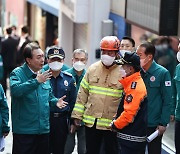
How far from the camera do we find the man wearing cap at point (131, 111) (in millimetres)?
7434

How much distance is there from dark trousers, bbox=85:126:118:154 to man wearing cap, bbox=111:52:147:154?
64cm

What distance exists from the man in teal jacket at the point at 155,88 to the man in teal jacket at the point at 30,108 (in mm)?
1336

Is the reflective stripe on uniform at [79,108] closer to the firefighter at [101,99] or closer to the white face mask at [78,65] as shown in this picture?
the firefighter at [101,99]

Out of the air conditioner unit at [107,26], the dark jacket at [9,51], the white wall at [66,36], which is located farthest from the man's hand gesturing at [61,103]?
the white wall at [66,36]

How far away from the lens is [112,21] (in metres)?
15.0

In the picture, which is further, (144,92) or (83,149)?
(83,149)

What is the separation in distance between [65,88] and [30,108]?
1.07 meters

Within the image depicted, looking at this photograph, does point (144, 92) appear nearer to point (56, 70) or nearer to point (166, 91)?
point (166, 91)

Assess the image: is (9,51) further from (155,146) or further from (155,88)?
(155,88)

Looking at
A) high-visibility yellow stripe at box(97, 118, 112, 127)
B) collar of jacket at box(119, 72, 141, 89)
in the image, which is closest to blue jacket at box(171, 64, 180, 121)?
high-visibility yellow stripe at box(97, 118, 112, 127)

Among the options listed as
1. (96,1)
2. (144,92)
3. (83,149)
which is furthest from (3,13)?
(144,92)

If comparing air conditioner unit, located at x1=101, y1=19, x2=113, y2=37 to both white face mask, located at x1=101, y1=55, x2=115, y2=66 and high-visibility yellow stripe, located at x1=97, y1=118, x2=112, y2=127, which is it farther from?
high-visibility yellow stripe, located at x1=97, y1=118, x2=112, y2=127

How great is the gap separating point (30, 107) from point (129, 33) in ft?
20.5

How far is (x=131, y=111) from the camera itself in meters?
7.41
